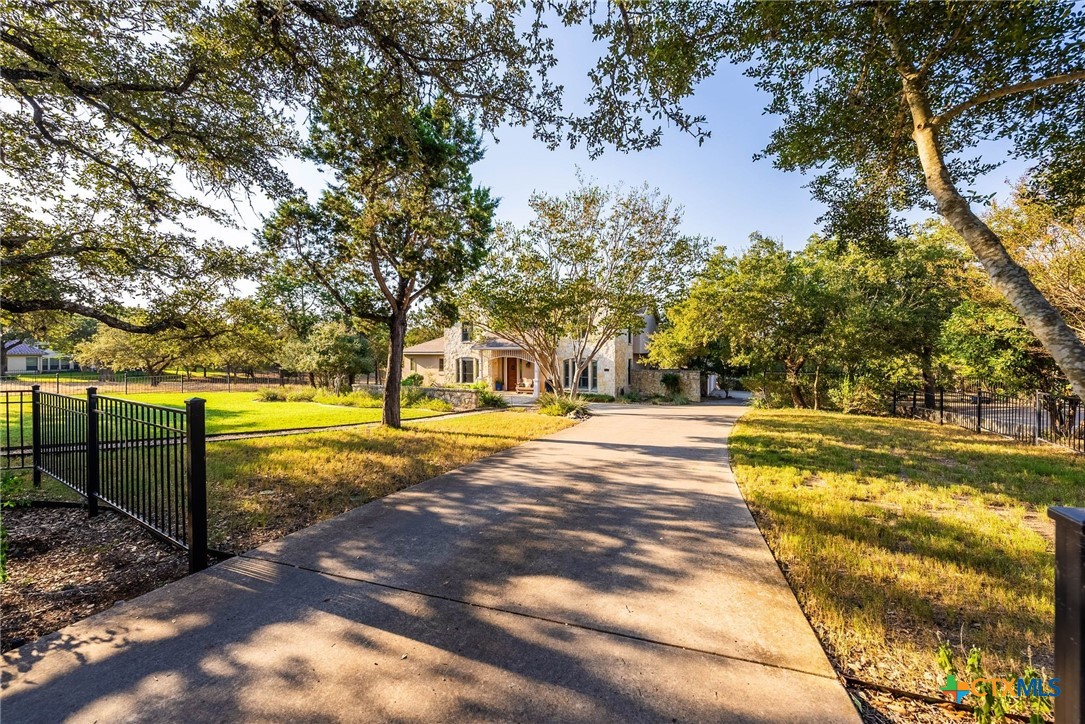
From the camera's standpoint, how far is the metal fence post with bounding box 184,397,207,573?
10.8 feet

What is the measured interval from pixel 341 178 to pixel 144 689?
977 cm

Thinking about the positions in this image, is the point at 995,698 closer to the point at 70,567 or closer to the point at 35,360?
the point at 70,567

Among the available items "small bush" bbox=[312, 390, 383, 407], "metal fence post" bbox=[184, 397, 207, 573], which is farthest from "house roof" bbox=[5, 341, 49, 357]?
"metal fence post" bbox=[184, 397, 207, 573]

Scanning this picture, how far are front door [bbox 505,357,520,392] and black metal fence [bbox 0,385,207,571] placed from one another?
71.4 feet

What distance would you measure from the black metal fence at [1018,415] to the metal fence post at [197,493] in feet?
39.4

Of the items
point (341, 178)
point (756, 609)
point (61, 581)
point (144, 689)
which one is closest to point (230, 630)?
point (144, 689)

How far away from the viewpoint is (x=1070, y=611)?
1.45 metres

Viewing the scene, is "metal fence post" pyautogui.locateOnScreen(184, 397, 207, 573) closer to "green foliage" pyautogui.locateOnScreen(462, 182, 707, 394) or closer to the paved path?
the paved path

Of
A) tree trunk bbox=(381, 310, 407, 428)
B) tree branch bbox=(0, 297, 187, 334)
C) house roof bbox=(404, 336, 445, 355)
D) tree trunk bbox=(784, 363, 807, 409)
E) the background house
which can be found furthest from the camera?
the background house

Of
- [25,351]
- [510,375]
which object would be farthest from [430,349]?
[25,351]

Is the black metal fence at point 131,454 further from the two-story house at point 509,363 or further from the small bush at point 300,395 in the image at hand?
the two-story house at point 509,363

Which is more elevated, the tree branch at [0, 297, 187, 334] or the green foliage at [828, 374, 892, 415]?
the tree branch at [0, 297, 187, 334]

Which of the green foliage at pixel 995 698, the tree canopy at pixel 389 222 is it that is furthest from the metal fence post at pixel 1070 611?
the tree canopy at pixel 389 222

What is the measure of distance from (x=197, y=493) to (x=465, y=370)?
24.1 metres
